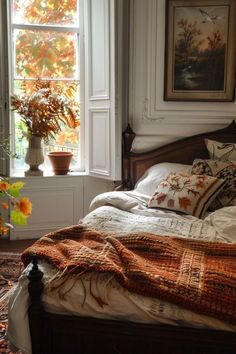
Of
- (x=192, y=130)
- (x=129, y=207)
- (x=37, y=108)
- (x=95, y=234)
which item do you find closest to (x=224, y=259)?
(x=95, y=234)

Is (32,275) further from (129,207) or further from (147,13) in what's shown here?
(147,13)

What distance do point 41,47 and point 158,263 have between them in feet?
9.43

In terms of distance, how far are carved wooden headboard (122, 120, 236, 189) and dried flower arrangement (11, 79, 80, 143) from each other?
0.65 metres

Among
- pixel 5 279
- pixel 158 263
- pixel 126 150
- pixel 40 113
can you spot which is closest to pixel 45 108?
pixel 40 113

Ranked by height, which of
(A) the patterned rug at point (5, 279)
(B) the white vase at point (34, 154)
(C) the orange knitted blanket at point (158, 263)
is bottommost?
(A) the patterned rug at point (5, 279)

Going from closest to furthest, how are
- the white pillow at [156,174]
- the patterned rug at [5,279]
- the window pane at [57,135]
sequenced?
the patterned rug at [5,279], the white pillow at [156,174], the window pane at [57,135]

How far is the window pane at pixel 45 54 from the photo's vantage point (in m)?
4.05

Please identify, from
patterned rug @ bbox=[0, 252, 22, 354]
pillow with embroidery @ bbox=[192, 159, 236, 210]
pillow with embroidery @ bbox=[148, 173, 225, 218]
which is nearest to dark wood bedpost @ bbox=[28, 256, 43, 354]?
patterned rug @ bbox=[0, 252, 22, 354]

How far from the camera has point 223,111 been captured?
3.71m

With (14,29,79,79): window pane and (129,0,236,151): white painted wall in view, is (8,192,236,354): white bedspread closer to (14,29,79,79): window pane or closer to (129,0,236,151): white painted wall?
(129,0,236,151): white painted wall

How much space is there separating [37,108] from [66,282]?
2.44 m

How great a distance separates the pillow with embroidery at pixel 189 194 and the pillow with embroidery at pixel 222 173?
106 millimetres

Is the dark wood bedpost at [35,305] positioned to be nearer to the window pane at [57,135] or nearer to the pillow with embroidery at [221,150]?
the pillow with embroidery at [221,150]

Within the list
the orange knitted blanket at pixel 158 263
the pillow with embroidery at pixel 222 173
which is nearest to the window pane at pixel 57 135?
the pillow with embroidery at pixel 222 173
